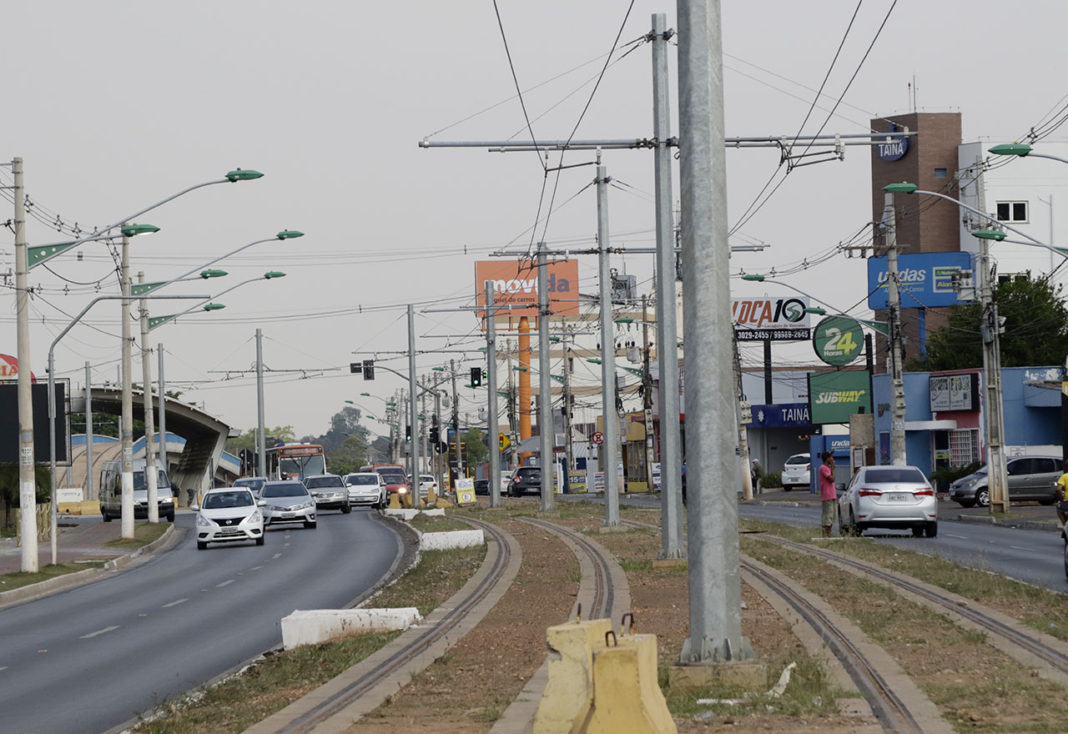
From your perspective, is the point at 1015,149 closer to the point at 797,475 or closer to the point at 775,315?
the point at 797,475

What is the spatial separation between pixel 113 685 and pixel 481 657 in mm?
3769

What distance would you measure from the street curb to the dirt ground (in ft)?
30.7

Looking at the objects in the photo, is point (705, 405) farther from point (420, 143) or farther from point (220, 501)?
point (220, 501)

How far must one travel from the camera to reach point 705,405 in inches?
431

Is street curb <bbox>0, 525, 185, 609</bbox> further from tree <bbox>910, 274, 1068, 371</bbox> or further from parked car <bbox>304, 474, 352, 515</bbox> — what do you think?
tree <bbox>910, 274, 1068, 371</bbox>

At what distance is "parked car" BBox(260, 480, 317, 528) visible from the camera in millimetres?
49688

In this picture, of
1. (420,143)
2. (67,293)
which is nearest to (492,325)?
(67,293)

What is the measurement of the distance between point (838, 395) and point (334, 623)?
2534 inches

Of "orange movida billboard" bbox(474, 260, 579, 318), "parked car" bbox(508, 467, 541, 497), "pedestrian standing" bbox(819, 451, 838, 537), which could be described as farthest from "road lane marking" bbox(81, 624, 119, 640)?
"orange movida billboard" bbox(474, 260, 579, 318)

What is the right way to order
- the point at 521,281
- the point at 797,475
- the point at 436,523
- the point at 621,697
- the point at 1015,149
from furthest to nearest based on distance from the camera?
the point at 521,281 → the point at 797,475 → the point at 436,523 → the point at 1015,149 → the point at 621,697

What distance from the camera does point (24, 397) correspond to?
31.9 metres

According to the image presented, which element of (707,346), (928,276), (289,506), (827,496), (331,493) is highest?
(928,276)

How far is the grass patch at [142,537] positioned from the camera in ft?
143

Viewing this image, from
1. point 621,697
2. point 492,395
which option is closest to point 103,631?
point 621,697
